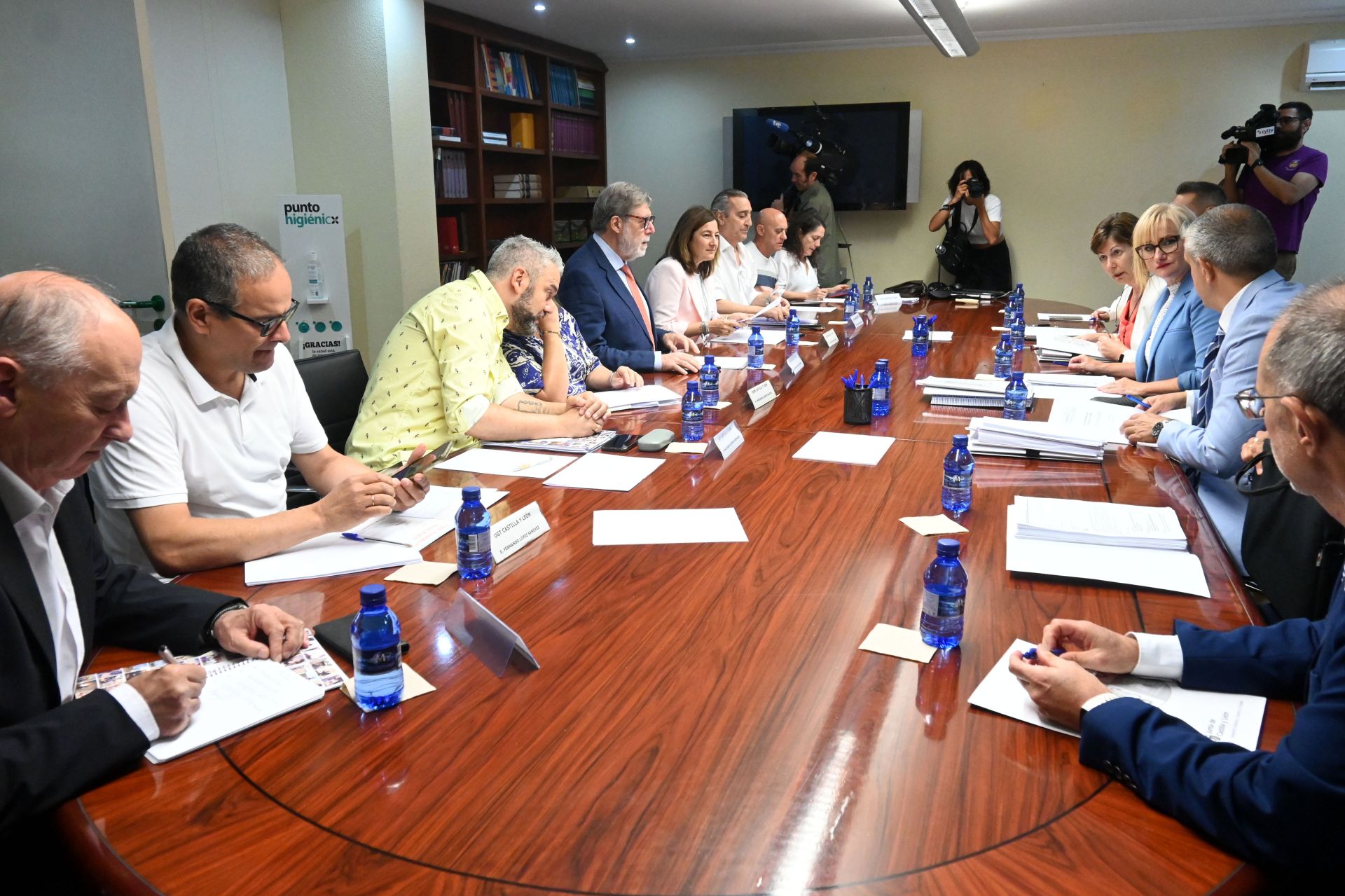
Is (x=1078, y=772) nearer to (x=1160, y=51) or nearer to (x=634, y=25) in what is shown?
(x=634, y=25)

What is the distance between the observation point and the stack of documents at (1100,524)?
174 centimetres

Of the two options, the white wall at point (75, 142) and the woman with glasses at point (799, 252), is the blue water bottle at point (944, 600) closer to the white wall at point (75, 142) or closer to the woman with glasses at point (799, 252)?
the white wall at point (75, 142)

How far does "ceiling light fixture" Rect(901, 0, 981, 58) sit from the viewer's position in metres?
4.58

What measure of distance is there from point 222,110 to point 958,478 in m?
4.05

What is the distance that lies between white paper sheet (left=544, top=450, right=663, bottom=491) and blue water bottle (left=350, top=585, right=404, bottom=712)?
92 cm

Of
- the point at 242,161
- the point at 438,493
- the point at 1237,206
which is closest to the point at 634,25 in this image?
the point at 242,161

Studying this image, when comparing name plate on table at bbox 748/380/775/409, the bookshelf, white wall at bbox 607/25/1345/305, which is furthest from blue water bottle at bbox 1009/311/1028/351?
the bookshelf

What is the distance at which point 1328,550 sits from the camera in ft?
5.77

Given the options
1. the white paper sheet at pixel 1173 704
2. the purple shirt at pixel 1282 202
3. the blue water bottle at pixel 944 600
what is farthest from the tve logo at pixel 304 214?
the purple shirt at pixel 1282 202

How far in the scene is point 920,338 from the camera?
402 centimetres

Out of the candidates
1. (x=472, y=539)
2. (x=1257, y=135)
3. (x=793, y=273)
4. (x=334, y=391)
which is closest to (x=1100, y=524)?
(x=472, y=539)

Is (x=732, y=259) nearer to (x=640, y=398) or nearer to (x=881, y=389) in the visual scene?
(x=640, y=398)

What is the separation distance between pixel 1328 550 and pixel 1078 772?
105cm

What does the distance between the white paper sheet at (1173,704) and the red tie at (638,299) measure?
2864 millimetres
